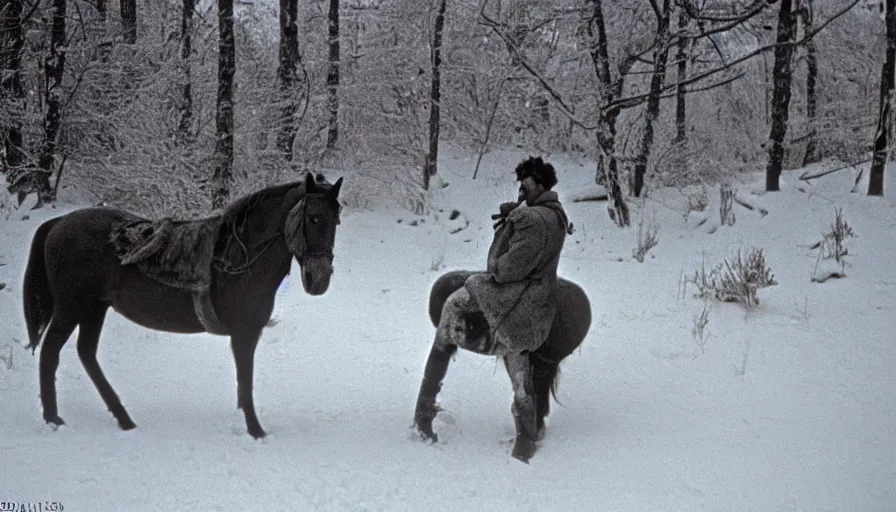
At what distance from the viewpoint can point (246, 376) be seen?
4355 mm

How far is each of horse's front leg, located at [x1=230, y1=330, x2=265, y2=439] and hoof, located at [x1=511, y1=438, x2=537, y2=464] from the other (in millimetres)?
1701

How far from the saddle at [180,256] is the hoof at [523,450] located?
2127 millimetres

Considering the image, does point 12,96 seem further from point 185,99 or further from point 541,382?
point 541,382

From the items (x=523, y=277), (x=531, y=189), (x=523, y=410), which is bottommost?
(x=523, y=410)

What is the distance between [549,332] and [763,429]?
171 cm

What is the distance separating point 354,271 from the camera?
10117 millimetres

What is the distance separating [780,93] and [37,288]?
13.2 metres

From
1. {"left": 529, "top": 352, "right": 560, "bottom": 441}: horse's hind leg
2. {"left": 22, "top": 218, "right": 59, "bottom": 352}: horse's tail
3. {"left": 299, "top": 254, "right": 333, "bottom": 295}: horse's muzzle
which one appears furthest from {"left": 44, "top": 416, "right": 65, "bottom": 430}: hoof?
{"left": 529, "top": 352, "right": 560, "bottom": 441}: horse's hind leg

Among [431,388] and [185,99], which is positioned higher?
[185,99]

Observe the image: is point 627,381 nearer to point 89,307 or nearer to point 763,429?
point 763,429

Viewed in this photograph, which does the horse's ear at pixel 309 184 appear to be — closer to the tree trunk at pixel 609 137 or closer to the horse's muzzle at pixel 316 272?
the horse's muzzle at pixel 316 272

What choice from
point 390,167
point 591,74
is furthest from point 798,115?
→ point 390,167

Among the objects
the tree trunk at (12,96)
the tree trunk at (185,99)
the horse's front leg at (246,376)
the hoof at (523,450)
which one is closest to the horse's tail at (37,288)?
the horse's front leg at (246,376)

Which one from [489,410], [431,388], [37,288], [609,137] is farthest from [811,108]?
[37,288]
